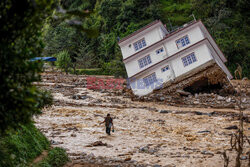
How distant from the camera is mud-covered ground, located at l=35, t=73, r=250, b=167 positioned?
11.4 metres

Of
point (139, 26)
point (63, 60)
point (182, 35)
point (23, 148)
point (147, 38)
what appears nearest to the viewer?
point (23, 148)

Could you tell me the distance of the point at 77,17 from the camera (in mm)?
4809

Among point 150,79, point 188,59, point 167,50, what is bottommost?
point 150,79

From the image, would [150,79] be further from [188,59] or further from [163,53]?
[188,59]

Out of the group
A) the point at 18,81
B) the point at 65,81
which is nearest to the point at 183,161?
the point at 18,81

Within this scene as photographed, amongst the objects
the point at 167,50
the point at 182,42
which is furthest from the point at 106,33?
the point at 182,42

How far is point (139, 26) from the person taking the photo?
55688mm

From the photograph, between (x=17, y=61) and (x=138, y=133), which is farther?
(x=138, y=133)

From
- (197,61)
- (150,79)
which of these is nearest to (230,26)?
(197,61)

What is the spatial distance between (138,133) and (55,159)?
758 centimetres

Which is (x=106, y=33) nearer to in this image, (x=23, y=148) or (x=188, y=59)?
(x=188, y=59)

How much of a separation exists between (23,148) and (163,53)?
23068 millimetres

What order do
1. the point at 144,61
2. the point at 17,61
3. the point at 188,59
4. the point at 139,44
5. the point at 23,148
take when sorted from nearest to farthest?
1. the point at 17,61
2. the point at 23,148
3. the point at 188,59
4. the point at 144,61
5. the point at 139,44

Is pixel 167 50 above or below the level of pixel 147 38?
below
